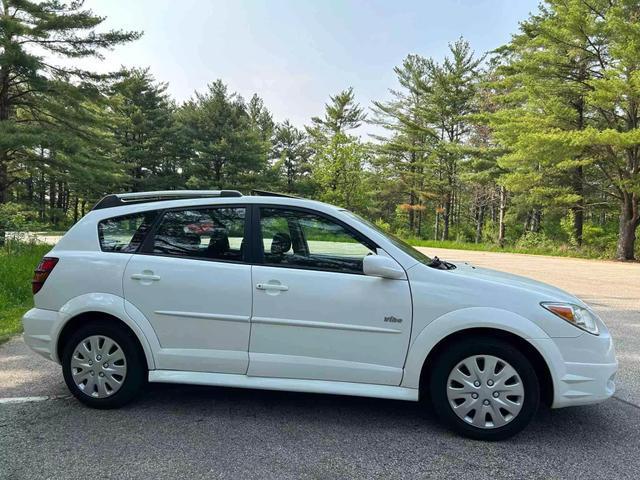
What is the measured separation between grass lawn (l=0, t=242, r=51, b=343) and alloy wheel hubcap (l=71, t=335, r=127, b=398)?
108 inches

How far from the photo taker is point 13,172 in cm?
1925

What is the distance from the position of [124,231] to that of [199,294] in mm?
932

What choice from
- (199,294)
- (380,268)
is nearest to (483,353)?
(380,268)

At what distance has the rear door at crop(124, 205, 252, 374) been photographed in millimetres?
3271

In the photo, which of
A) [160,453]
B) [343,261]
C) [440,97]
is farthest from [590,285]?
[440,97]

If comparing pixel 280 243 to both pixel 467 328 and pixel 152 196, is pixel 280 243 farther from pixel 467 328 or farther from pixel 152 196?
pixel 467 328

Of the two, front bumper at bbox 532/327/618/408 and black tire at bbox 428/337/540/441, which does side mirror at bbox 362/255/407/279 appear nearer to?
black tire at bbox 428/337/540/441

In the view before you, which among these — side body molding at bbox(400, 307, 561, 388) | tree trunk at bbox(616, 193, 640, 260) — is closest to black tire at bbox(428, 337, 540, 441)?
side body molding at bbox(400, 307, 561, 388)

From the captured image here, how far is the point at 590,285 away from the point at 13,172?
22.2 m

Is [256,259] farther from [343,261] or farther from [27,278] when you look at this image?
[27,278]

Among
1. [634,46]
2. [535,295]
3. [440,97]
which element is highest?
[440,97]

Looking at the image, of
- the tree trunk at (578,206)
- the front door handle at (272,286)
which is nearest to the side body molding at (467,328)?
the front door handle at (272,286)

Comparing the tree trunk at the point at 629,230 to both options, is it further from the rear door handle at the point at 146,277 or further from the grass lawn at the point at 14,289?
the grass lawn at the point at 14,289

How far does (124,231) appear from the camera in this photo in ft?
12.0
